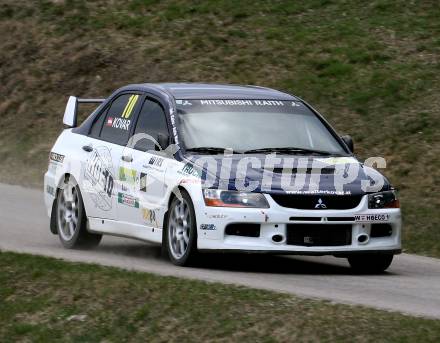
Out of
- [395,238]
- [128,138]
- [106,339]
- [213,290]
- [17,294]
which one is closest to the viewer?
[106,339]

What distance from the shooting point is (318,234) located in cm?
1091

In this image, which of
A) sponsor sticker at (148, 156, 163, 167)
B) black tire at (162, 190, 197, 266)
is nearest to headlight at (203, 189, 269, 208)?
black tire at (162, 190, 197, 266)

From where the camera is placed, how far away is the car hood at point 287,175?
1083 cm

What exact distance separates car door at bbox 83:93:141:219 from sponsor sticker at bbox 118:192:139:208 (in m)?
0.06

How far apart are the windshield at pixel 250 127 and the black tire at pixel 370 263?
1.04 meters

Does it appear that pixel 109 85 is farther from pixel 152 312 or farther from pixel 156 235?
pixel 152 312

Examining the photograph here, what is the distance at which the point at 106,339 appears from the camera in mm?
8914

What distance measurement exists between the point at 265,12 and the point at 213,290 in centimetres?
1542

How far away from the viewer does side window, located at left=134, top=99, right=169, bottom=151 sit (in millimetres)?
11992

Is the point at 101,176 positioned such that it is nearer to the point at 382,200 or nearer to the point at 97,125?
the point at 97,125

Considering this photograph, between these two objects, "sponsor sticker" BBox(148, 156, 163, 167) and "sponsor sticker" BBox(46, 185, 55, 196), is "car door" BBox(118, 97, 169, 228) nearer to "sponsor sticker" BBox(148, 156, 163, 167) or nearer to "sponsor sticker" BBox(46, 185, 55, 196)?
"sponsor sticker" BBox(148, 156, 163, 167)

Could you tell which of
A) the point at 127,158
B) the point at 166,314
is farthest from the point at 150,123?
the point at 166,314

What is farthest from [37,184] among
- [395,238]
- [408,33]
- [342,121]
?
[395,238]

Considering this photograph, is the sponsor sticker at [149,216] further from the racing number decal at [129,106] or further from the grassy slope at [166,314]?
the racing number decal at [129,106]
